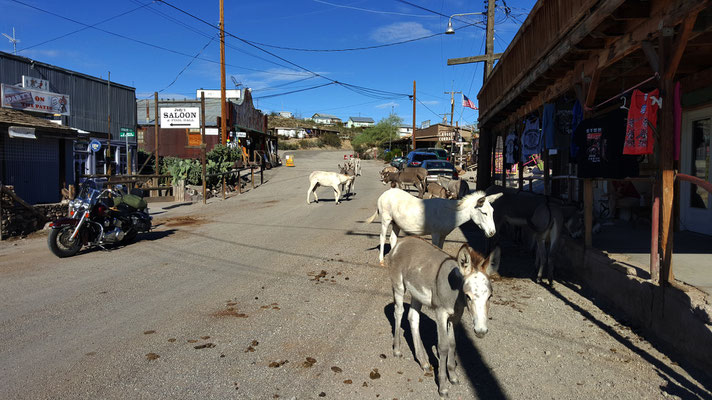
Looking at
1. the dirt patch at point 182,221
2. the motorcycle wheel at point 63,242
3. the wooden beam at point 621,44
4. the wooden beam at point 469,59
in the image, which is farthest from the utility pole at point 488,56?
the motorcycle wheel at point 63,242

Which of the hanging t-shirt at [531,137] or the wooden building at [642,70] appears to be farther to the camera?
the hanging t-shirt at [531,137]

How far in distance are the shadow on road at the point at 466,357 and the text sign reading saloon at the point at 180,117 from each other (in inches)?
1470

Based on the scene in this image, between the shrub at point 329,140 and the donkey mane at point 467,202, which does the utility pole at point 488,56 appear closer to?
the donkey mane at point 467,202

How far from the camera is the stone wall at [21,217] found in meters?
11.8

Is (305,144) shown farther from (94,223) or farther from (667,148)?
(667,148)

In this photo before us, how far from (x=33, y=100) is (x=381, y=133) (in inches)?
2956

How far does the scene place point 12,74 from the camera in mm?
25141

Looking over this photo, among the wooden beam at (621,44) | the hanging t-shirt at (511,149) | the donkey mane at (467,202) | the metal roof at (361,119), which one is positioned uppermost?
the metal roof at (361,119)

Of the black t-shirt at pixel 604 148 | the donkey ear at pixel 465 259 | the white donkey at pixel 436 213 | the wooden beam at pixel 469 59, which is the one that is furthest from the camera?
the wooden beam at pixel 469 59

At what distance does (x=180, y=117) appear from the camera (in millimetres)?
39562

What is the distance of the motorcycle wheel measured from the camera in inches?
368

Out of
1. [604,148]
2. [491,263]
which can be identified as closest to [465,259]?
[491,263]

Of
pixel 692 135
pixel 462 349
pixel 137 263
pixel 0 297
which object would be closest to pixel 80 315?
pixel 0 297

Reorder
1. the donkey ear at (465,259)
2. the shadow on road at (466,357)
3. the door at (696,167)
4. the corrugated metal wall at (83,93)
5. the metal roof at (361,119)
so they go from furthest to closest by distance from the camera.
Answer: the metal roof at (361,119) < the corrugated metal wall at (83,93) < the door at (696,167) < the shadow on road at (466,357) < the donkey ear at (465,259)
